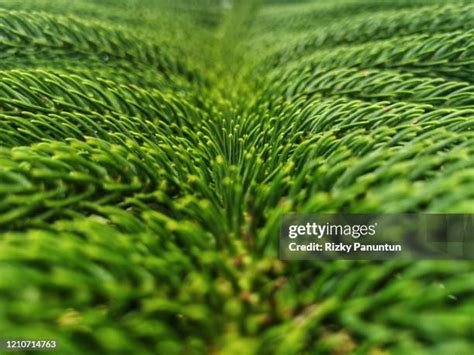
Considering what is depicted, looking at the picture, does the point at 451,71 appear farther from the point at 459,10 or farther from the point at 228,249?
the point at 228,249

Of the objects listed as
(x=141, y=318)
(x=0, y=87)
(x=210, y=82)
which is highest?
(x=210, y=82)

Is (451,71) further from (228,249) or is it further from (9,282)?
(9,282)

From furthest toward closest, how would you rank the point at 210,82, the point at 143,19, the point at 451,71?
the point at 143,19 < the point at 210,82 < the point at 451,71

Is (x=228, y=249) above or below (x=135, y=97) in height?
below

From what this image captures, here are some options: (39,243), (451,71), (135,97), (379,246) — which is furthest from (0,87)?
(451,71)

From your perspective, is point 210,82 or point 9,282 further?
point 210,82

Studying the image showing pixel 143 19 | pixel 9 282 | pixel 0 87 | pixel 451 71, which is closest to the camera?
pixel 9 282
